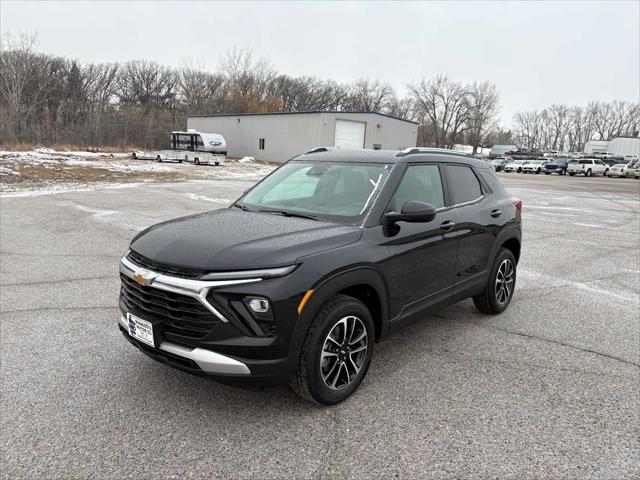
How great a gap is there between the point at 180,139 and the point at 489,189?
36.3 meters

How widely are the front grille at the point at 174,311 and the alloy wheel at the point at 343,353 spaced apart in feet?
2.58

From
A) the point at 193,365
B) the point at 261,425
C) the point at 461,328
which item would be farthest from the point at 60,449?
the point at 461,328

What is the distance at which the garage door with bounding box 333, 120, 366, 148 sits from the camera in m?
42.9

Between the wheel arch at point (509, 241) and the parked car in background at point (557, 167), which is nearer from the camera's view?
the wheel arch at point (509, 241)

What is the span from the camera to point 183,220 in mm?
3631

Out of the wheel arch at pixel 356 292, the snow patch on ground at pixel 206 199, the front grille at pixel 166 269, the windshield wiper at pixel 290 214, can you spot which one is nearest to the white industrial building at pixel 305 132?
the snow patch on ground at pixel 206 199

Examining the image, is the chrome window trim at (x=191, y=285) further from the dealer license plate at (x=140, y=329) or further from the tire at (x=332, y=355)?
the tire at (x=332, y=355)

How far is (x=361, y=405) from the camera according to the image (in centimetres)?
323

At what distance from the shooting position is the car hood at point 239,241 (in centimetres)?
277

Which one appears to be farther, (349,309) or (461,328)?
(461,328)

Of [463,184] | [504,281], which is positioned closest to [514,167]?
[504,281]

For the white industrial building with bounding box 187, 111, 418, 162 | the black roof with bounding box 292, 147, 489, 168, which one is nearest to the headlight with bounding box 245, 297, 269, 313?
the black roof with bounding box 292, 147, 489, 168

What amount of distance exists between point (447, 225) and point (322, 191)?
1.14 metres

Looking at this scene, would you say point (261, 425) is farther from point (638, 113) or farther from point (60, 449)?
point (638, 113)
